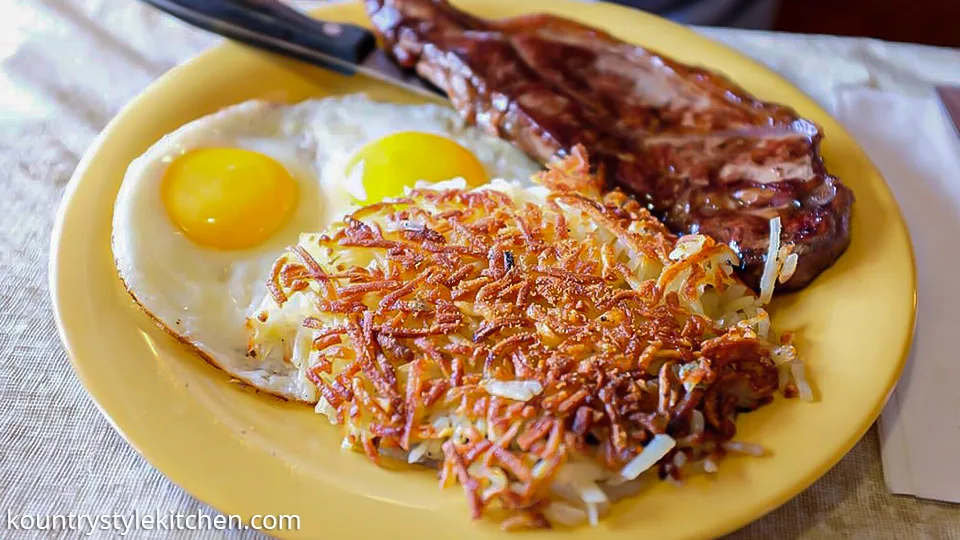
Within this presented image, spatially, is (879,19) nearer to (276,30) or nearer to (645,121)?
(645,121)

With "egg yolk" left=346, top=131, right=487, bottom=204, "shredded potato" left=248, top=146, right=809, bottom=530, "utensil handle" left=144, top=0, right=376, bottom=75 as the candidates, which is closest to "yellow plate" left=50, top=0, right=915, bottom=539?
"shredded potato" left=248, top=146, right=809, bottom=530

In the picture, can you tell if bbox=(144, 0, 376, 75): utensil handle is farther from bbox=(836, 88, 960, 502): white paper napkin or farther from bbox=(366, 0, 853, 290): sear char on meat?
bbox=(836, 88, 960, 502): white paper napkin

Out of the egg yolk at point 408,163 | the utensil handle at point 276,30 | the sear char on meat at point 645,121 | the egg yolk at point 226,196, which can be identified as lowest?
the egg yolk at point 226,196

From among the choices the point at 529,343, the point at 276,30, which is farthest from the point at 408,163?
the point at 529,343

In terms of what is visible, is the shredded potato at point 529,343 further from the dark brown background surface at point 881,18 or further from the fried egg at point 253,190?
the dark brown background surface at point 881,18

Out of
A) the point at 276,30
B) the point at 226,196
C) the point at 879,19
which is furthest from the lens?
the point at 879,19

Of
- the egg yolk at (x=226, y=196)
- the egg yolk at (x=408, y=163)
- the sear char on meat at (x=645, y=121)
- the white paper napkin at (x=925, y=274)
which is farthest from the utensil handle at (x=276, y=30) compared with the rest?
the white paper napkin at (x=925, y=274)
